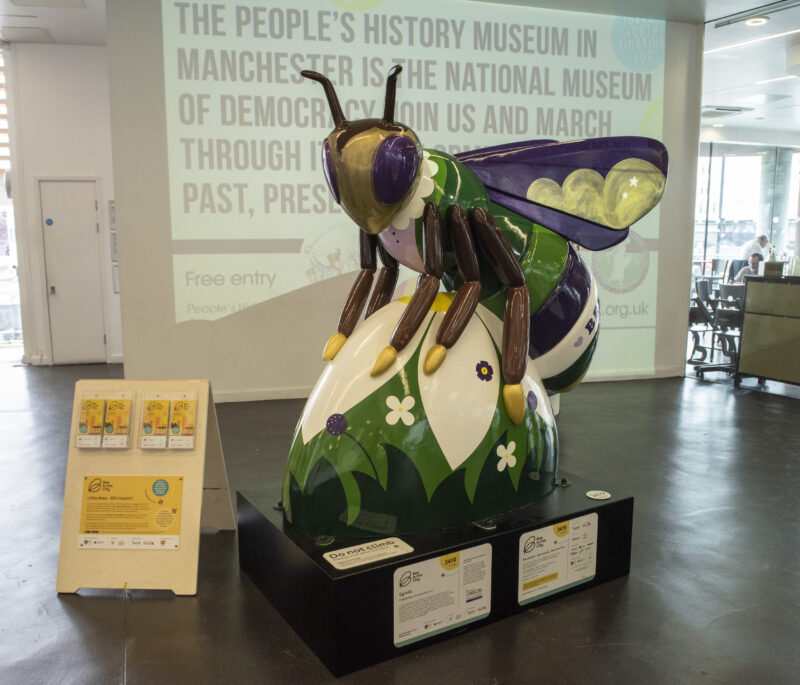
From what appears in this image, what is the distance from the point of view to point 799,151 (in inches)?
507

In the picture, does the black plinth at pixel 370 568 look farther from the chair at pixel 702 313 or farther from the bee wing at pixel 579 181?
the chair at pixel 702 313

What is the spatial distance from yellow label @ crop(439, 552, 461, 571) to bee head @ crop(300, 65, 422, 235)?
95cm

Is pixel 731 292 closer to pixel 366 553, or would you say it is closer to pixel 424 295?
pixel 424 295

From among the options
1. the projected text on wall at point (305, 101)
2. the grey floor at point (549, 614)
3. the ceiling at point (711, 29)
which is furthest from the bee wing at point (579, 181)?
the ceiling at point (711, 29)

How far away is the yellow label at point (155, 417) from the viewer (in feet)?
7.39

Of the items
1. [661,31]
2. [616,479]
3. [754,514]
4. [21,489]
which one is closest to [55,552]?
[21,489]

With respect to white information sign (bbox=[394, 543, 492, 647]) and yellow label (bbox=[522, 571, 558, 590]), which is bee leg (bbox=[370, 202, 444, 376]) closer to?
white information sign (bbox=[394, 543, 492, 647])

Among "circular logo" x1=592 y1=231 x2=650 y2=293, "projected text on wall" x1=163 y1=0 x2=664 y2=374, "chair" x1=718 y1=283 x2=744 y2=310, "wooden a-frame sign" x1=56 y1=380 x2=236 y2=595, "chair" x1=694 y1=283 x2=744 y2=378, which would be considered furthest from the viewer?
"chair" x1=694 y1=283 x2=744 y2=378

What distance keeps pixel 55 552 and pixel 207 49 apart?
11.8 feet

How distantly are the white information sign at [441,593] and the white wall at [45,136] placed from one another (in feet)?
21.2

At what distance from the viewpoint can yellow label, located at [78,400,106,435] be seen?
225 centimetres

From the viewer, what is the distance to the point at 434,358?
6.27 feet

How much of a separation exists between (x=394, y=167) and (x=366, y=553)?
103 centimetres

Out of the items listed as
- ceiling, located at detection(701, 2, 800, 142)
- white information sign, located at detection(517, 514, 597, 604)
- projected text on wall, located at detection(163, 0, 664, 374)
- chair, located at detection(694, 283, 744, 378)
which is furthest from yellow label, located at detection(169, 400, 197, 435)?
ceiling, located at detection(701, 2, 800, 142)
